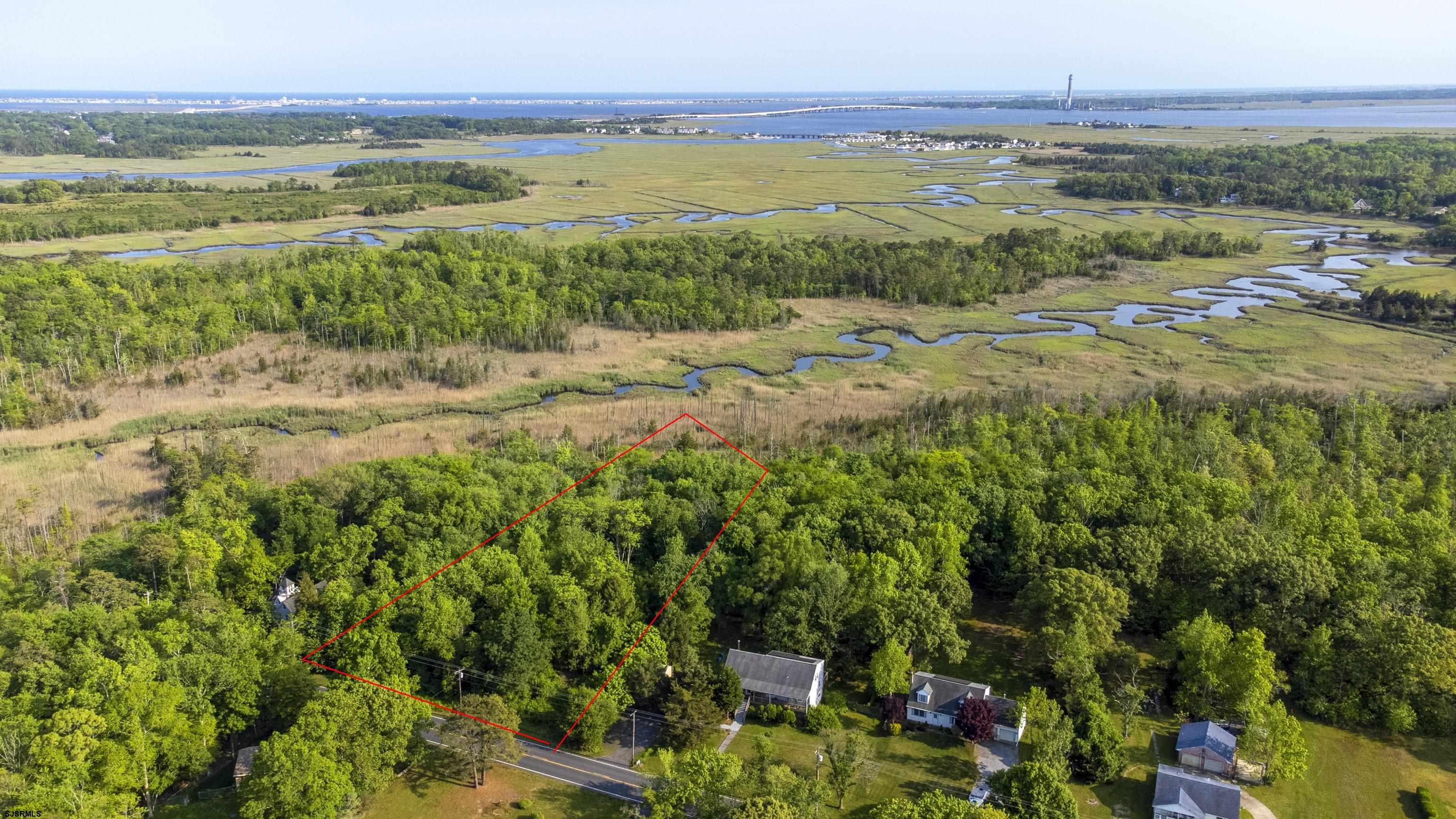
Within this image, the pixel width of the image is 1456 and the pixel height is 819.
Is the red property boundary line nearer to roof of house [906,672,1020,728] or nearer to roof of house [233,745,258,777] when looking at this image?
roof of house [233,745,258,777]

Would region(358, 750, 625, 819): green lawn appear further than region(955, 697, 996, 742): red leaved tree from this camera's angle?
No

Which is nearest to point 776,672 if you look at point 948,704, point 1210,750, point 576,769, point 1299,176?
point 948,704

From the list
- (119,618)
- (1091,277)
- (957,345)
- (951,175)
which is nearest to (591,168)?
(951,175)

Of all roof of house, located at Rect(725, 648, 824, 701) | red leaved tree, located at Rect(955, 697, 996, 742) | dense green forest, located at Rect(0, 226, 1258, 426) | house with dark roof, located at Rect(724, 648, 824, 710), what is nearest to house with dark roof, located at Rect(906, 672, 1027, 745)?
red leaved tree, located at Rect(955, 697, 996, 742)

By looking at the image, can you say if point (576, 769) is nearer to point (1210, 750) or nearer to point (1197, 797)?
point (1197, 797)

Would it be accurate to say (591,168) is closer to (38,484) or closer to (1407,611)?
(38,484)
